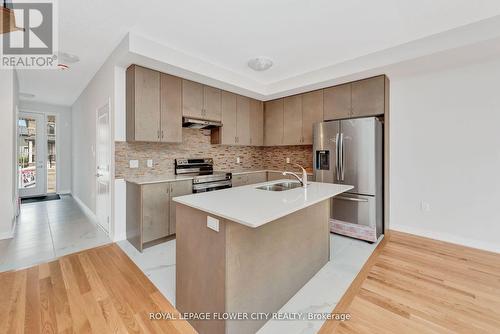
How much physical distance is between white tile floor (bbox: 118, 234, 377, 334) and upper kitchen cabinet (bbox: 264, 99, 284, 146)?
2.41 meters

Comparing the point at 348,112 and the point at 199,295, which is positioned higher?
the point at 348,112

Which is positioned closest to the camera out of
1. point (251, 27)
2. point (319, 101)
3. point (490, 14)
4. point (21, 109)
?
point (490, 14)

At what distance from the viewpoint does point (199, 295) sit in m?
1.58

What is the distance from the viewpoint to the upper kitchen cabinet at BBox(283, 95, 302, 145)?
4.35m

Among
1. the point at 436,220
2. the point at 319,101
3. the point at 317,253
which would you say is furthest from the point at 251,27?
the point at 436,220

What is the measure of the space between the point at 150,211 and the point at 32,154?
5.84 meters

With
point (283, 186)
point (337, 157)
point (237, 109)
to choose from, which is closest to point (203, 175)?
point (237, 109)

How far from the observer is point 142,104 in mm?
3018

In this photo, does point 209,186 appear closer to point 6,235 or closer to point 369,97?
point 369,97

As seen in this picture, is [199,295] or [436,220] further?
[436,220]

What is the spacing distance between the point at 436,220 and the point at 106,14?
5.02 meters

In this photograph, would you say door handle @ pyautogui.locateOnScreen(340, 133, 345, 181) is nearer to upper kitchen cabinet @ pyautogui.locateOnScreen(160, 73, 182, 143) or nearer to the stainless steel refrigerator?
the stainless steel refrigerator

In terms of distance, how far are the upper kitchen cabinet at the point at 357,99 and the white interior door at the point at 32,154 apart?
7676mm

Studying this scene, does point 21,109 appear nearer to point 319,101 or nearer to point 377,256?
point 319,101
